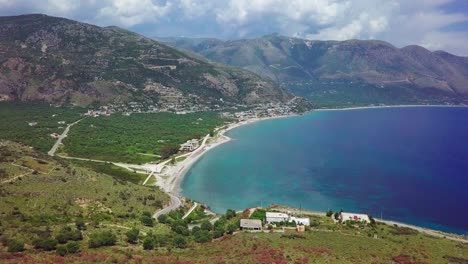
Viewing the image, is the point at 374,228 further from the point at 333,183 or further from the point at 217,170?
the point at 217,170

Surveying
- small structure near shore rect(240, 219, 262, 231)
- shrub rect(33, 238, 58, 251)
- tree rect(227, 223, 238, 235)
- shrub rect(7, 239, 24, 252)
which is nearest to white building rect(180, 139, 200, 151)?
small structure near shore rect(240, 219, 262, 231)

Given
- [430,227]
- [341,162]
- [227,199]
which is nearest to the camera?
[430,227]

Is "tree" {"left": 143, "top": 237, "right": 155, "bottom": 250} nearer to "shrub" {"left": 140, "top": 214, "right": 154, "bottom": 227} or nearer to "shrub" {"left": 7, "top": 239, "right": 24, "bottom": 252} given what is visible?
"shrub" {"left": 7, "top": 239, "right": 24, "bottom": 252}

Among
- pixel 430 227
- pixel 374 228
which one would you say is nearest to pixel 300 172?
pixel 430 227

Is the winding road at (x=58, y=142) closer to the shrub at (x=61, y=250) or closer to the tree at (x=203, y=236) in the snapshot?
the tree at (x=203, y=236)

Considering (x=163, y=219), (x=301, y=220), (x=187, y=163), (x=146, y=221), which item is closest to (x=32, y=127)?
(x=187, y=163)
